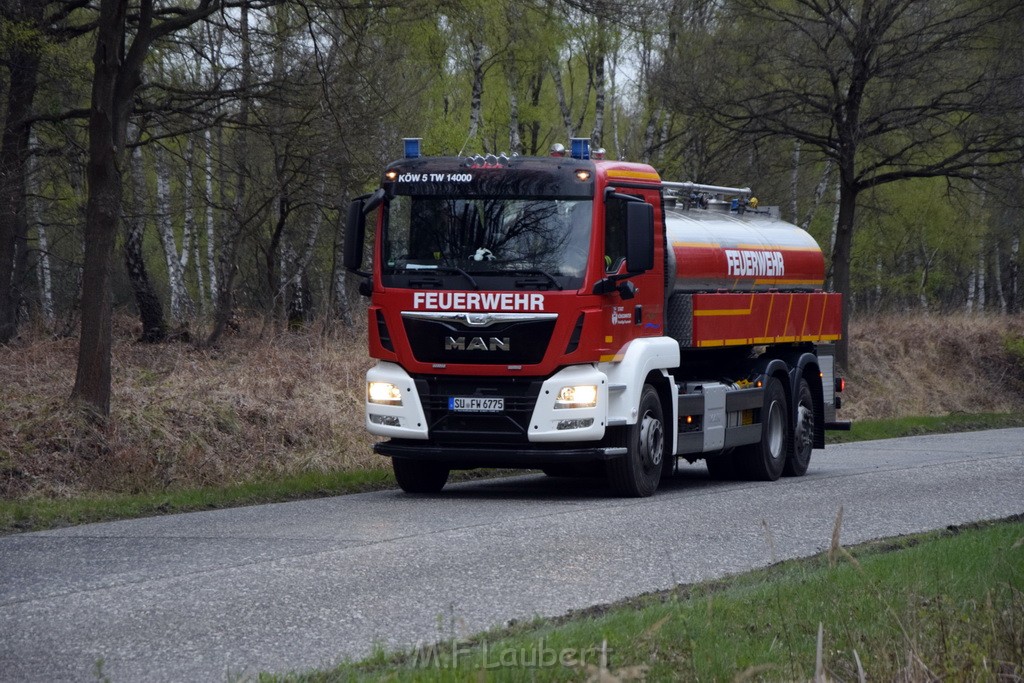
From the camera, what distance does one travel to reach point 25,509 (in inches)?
464

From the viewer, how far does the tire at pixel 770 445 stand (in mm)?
16156

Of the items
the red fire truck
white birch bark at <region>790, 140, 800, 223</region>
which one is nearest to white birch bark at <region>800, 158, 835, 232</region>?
white birch bark at <region>790, 140, 800, 223</region>

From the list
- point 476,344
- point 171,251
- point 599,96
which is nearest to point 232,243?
point 171,251

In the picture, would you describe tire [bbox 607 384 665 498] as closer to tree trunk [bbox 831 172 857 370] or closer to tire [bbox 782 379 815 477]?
tire [bbox 782 379 815 477]

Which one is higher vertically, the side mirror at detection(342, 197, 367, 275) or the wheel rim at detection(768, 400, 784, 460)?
the side mirror at detection(342, 197, 367, 275)

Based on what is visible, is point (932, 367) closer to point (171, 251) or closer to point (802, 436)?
point (171, 251)

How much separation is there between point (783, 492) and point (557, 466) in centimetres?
233

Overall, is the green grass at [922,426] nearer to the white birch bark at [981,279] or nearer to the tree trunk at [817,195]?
the tree trunk at [817,195]

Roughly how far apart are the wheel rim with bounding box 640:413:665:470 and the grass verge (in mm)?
3064

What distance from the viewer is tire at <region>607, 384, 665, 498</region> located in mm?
13008

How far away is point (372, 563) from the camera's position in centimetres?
890

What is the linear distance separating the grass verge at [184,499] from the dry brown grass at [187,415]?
55 cm

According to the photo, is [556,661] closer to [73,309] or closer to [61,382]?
[61,382]

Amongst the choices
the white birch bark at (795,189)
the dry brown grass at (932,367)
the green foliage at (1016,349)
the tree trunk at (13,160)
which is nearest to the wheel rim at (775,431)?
the tree trunk at (13,160)
